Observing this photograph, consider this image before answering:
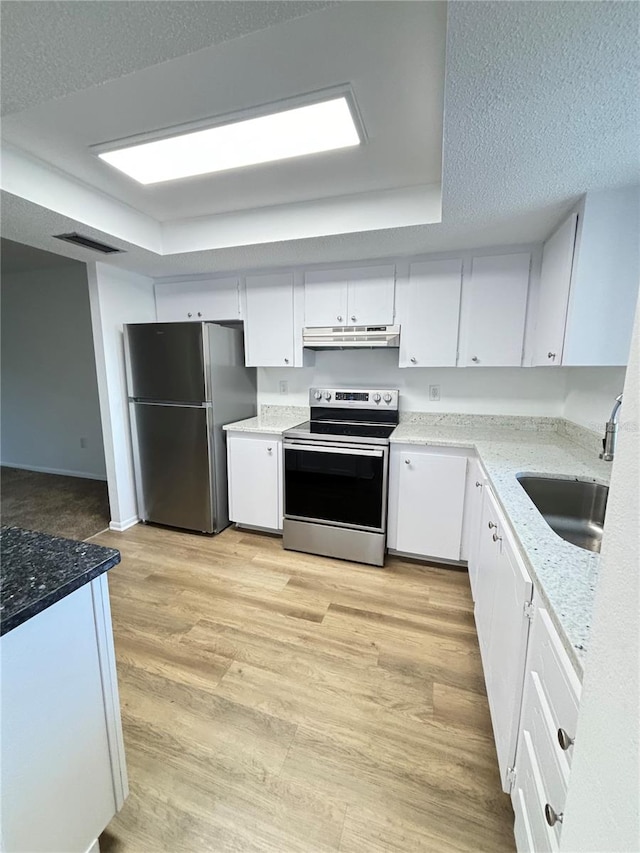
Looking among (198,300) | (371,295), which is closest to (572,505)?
(371,295)

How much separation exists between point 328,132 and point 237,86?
409 mm

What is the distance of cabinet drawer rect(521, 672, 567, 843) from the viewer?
680mm

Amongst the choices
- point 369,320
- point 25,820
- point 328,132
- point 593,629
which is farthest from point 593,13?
point 25,820

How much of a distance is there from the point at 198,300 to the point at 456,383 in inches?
89.3

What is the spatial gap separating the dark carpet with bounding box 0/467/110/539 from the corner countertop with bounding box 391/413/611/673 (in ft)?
9.17

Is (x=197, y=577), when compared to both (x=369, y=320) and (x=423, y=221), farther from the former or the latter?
(x=423, y=221)

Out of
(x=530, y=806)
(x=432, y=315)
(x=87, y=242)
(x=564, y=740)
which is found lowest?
(x=530, y=806)

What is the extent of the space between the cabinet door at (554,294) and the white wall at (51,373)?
14.6 ft

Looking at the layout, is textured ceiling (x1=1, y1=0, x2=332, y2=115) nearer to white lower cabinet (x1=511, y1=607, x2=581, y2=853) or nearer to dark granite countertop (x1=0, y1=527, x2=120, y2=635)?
dark granite countertop (x1=0, y1=527, x2=120, y2=635)

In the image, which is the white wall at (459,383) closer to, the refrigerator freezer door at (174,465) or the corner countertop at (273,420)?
the corner countertop at (273,420)

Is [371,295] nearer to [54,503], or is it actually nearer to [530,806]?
[530,806]

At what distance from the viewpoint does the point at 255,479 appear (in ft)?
9.16

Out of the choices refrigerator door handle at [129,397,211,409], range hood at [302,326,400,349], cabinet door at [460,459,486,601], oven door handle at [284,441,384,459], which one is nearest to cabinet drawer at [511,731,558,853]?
cabinet door at [460,459,486,601]

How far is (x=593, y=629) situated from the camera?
47cm
